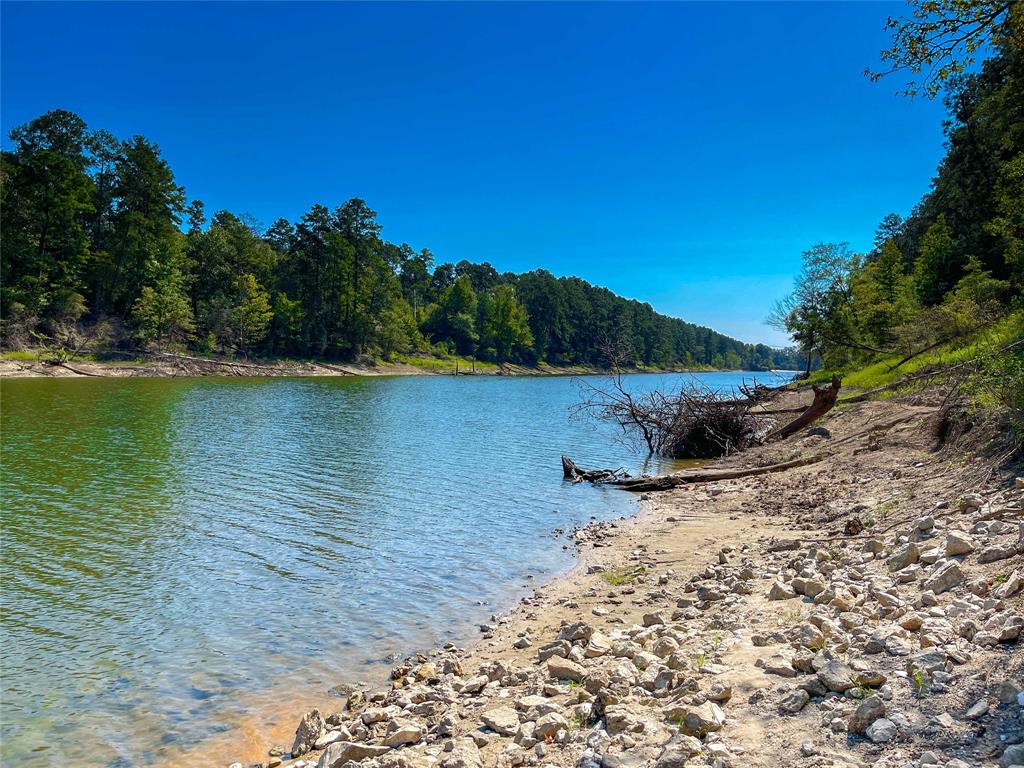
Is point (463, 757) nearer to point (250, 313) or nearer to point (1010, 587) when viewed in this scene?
point (1010, 587)

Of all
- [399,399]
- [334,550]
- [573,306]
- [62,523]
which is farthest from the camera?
[573,306]

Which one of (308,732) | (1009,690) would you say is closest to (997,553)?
(1009,690)

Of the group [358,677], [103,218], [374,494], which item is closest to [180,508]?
[374,494]

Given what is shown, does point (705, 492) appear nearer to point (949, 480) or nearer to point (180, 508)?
point (949, 480)

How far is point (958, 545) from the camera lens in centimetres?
681

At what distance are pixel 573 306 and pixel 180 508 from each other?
582ft

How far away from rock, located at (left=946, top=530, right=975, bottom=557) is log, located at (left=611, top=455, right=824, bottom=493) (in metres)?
12.8

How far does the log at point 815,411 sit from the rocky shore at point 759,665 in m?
12.1

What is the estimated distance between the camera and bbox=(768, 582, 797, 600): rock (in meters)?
7.52

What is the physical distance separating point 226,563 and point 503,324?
5696 inches

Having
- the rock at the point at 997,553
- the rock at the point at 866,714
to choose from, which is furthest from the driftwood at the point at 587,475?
the rock at the point at 866,714

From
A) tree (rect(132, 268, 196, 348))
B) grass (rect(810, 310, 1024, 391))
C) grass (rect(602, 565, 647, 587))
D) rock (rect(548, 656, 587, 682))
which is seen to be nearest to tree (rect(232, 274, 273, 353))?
tree (rect(132, 268, 196, 348))

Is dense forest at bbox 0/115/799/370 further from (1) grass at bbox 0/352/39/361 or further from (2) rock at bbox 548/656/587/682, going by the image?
(2) rock at bbox 548/656/587/682

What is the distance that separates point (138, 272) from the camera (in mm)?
84188
